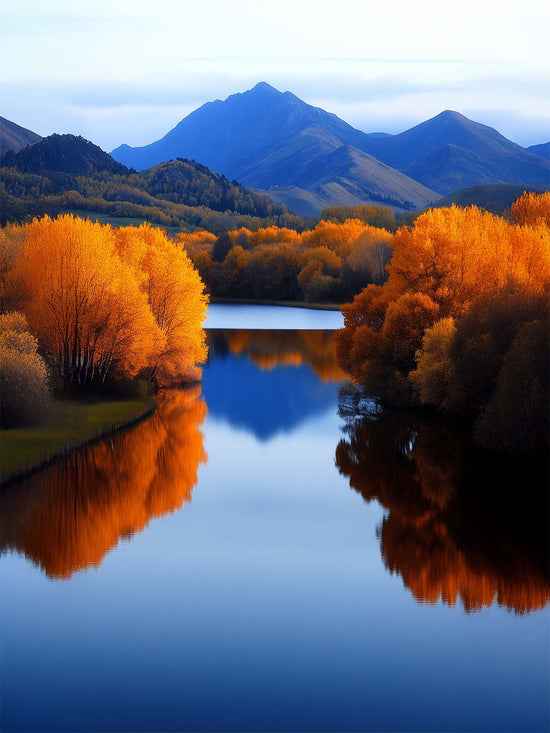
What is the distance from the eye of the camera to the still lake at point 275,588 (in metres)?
16.5

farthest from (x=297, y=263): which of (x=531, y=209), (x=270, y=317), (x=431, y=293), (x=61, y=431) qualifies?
(x=61, y=431)

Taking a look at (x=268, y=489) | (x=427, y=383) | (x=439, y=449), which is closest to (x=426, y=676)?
(x=268, y=489)

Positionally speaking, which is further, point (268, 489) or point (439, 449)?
point (439, 449)

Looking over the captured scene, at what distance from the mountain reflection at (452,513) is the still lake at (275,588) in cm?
8

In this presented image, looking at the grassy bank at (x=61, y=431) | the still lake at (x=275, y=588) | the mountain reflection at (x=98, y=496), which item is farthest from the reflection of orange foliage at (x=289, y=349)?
the still lake at (x=275, y=588)

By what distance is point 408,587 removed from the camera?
22234 mm

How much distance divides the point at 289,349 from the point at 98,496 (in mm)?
42123

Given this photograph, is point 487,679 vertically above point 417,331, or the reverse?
point 417,331

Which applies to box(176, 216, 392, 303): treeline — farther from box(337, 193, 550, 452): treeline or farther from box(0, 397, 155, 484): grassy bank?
box(0, 397, 155, 484): grassy bank

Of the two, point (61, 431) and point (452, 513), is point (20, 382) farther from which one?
point (452, 513)

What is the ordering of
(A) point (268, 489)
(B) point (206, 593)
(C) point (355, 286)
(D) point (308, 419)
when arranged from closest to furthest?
(B) point (206, 593) < (A) point (268, 489) < (D) point (308, 419) < (C) point (355, 286)

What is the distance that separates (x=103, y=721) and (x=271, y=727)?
290 cm

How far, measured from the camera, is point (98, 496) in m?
29.0

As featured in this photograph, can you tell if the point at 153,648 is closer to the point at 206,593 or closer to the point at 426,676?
the point at 206,593
